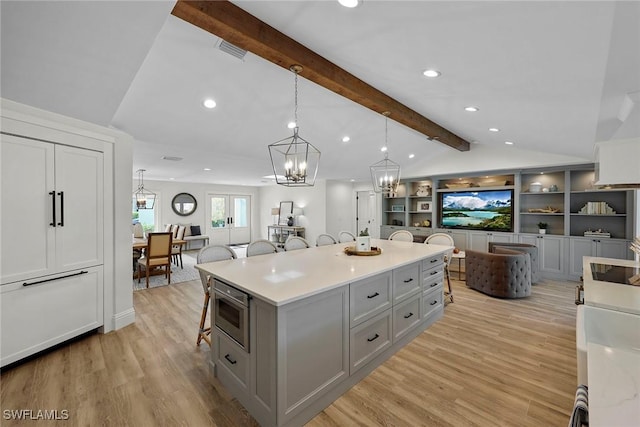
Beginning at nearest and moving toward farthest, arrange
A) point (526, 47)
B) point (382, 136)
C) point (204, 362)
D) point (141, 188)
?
point (526, 47)
point (204, 362)
point (382, 136)
point (141, 188)

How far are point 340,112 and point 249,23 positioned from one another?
2402 millimetres

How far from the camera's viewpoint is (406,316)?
3.03 m

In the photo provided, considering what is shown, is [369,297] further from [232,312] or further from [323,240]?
[323,240]

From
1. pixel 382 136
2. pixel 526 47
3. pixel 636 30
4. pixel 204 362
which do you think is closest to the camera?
pixel 636 30

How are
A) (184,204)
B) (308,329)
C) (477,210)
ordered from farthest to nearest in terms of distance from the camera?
(184,204), (477,210), (308,329)

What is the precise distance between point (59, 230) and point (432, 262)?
4.07m

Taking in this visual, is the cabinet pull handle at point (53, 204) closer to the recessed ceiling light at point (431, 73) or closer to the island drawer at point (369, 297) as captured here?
the island drawer at point (369, 297)

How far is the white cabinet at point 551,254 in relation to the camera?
18.6ft

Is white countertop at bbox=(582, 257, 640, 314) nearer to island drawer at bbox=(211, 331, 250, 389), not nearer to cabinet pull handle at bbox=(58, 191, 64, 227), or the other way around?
island drawer at bbox=(211, 331, 250, 389)

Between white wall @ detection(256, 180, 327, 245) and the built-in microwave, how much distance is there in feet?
22.5

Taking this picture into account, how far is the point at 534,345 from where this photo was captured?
9.85 ft

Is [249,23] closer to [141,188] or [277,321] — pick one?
[277,321]

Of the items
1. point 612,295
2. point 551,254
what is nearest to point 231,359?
point 612,295

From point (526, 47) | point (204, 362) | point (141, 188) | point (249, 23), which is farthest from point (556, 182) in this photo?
point (141, 188)
